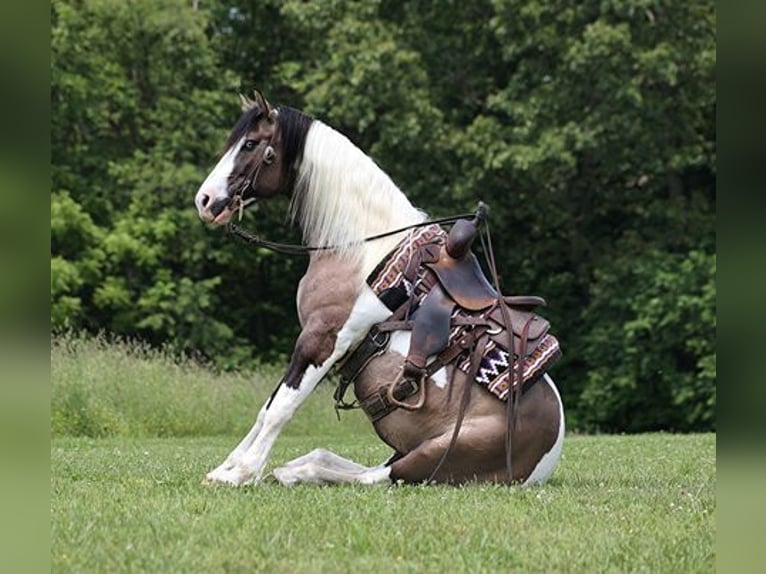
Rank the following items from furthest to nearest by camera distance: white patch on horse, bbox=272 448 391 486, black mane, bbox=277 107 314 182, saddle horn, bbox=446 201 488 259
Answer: black mane, bbox=277 107 314 182 < saddle horn, bbox=446 201 488 259 < white patch on horse, bbox=272 448 391 486

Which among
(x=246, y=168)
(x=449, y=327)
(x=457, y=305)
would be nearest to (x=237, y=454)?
(x=449, y=327)

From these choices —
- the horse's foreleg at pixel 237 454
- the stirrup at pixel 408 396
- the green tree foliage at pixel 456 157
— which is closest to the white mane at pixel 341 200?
the stirrup at pixel 408 396

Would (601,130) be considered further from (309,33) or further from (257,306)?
(257,306)

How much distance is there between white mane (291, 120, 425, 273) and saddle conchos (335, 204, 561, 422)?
16 cm

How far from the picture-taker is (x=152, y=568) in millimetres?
3773

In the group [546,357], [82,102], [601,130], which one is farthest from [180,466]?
[82,102]

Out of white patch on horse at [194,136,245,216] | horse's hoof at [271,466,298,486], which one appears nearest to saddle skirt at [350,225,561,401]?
horse's hoof at [271,466,298,486]

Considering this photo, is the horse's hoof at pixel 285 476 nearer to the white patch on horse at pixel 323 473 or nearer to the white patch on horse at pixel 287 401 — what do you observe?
the white patch on horse at pixel 323 473

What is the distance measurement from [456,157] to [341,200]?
16069 mm

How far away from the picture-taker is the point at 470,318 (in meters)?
6.20

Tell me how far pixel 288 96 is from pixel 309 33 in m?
1.80

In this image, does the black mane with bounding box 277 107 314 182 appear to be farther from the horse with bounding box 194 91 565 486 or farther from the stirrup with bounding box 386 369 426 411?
the stirrup with bounding box 386 369 426 411

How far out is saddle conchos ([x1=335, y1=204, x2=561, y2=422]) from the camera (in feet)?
20.0

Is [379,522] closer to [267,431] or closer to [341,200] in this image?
[267,431]
